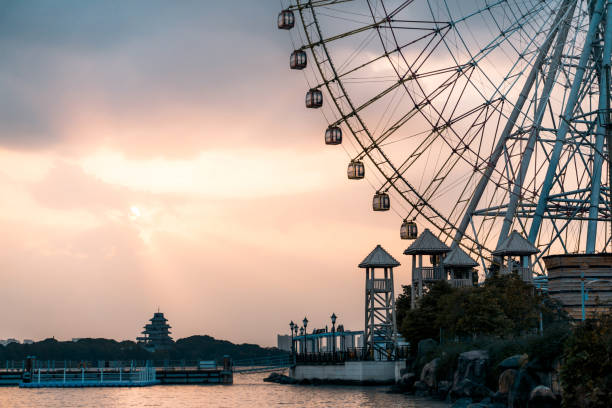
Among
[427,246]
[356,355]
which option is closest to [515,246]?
[427,246]

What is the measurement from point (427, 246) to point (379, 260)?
13.4 feet

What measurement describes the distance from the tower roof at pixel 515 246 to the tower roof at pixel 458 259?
456 cm

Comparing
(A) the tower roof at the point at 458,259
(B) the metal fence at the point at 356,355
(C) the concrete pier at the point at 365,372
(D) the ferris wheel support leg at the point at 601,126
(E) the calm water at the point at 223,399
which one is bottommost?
(E) the calm water at the point at 223,399

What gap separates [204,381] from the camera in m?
103

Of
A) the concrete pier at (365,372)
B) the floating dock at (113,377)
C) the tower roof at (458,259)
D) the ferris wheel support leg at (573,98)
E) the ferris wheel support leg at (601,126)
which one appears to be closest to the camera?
the ferris wheel support leg at (601,126)

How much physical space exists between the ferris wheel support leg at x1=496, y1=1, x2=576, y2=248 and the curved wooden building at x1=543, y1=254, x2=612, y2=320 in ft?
21.3

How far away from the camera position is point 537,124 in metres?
67.2

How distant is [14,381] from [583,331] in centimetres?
8230

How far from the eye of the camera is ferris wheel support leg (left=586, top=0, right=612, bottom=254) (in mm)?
66625

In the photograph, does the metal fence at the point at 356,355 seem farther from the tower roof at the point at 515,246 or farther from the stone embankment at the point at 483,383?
the tower roof at the point at 515,246

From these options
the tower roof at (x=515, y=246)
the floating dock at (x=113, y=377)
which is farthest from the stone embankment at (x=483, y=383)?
the floating dock at (x=113, y=377)

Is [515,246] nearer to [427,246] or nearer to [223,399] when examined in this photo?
[427,246]

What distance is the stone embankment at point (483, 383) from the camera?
40.2 m

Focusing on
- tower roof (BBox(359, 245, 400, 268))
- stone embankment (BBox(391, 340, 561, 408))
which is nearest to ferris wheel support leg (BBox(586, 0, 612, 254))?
stone embankment (BBox(391, 340, 561, 408))
